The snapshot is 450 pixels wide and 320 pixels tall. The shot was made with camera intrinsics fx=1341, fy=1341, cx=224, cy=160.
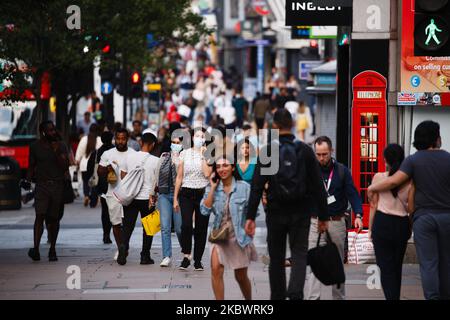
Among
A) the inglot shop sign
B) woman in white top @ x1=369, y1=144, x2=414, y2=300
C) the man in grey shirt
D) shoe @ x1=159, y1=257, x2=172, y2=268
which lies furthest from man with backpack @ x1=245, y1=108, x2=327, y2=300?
the inglot shop sign

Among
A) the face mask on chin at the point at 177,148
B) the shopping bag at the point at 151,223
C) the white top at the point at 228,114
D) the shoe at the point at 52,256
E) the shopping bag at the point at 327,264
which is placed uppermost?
the face mask on chin at the point at 177,148

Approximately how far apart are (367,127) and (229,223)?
6124 millimetres

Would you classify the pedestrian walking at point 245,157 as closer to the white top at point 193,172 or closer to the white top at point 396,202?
the white top at point 193,172

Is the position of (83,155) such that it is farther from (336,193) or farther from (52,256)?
(336,193)

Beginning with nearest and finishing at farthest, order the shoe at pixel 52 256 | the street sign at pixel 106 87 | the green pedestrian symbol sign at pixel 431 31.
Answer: the green pedestrian symbol sign at pixel 431 31 → the shoe at pixel 52 256 → the street sign at pixel 106 87

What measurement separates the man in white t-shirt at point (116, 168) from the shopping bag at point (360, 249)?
3145 millimetres

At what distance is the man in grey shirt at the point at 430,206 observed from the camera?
39.0 feet

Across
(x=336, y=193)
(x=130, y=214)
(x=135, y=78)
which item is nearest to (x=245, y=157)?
(x=130, y=214)

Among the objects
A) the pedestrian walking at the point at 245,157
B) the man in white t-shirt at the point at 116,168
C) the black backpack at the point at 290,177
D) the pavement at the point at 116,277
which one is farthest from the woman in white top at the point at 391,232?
the man in white t-shirt at the point at 116,168

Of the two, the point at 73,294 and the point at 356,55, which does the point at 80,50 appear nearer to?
the point at 356,55

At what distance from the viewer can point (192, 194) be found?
55.0ft

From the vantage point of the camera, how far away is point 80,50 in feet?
104

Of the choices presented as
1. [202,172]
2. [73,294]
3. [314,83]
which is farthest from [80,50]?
[73,294]

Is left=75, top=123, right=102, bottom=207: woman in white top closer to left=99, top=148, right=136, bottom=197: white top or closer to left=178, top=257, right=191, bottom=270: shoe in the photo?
left=99, top=148, right=136, bottom=197: white top
